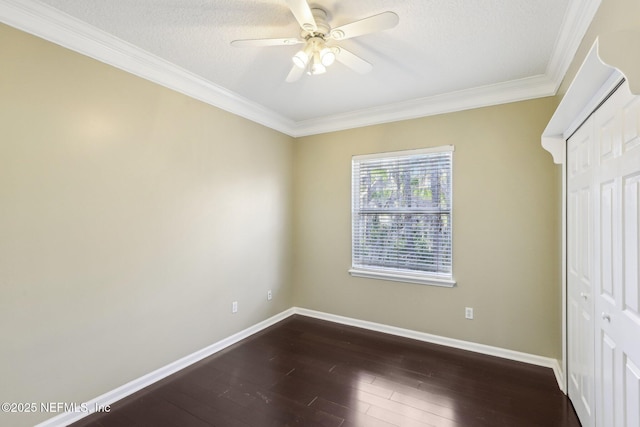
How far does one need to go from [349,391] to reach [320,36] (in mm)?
2625

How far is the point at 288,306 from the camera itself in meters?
4.03

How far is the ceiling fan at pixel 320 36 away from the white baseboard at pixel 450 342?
2.79 m

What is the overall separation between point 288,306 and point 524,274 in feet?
9.23

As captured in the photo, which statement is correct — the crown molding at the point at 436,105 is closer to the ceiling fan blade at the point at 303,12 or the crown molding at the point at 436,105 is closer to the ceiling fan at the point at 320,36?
the ceiling fan at the point at 320,36

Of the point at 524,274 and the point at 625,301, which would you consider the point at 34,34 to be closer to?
the point at 625,301

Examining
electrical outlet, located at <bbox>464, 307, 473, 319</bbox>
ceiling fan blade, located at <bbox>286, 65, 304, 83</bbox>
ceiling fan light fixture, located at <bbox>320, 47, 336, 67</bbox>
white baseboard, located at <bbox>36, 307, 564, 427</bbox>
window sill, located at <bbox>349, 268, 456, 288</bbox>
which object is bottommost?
white baseboard, located at <bbox>36, 307, 564, 427</bbox>

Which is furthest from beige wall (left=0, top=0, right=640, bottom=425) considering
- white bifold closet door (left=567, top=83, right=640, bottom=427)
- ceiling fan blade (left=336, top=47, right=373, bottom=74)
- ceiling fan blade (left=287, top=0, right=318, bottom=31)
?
ceiling fan blade (left=287, top=0, right=318, bottom=31)

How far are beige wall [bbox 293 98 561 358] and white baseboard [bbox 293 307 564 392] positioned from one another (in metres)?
0.06

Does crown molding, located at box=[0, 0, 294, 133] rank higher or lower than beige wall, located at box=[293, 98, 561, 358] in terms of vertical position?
higher

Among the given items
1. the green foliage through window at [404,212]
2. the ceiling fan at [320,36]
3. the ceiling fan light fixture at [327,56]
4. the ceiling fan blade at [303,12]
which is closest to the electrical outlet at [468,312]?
the green foliage through window at [404,212]

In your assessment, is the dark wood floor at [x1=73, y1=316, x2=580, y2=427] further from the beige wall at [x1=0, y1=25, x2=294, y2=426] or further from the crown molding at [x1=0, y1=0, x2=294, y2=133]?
the crown molding at [x1=0, y1=0, x2=294, y2=133]

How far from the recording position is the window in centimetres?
316

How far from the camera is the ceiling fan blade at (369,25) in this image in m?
1.47

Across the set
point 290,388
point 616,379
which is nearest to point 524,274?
point 616,379
